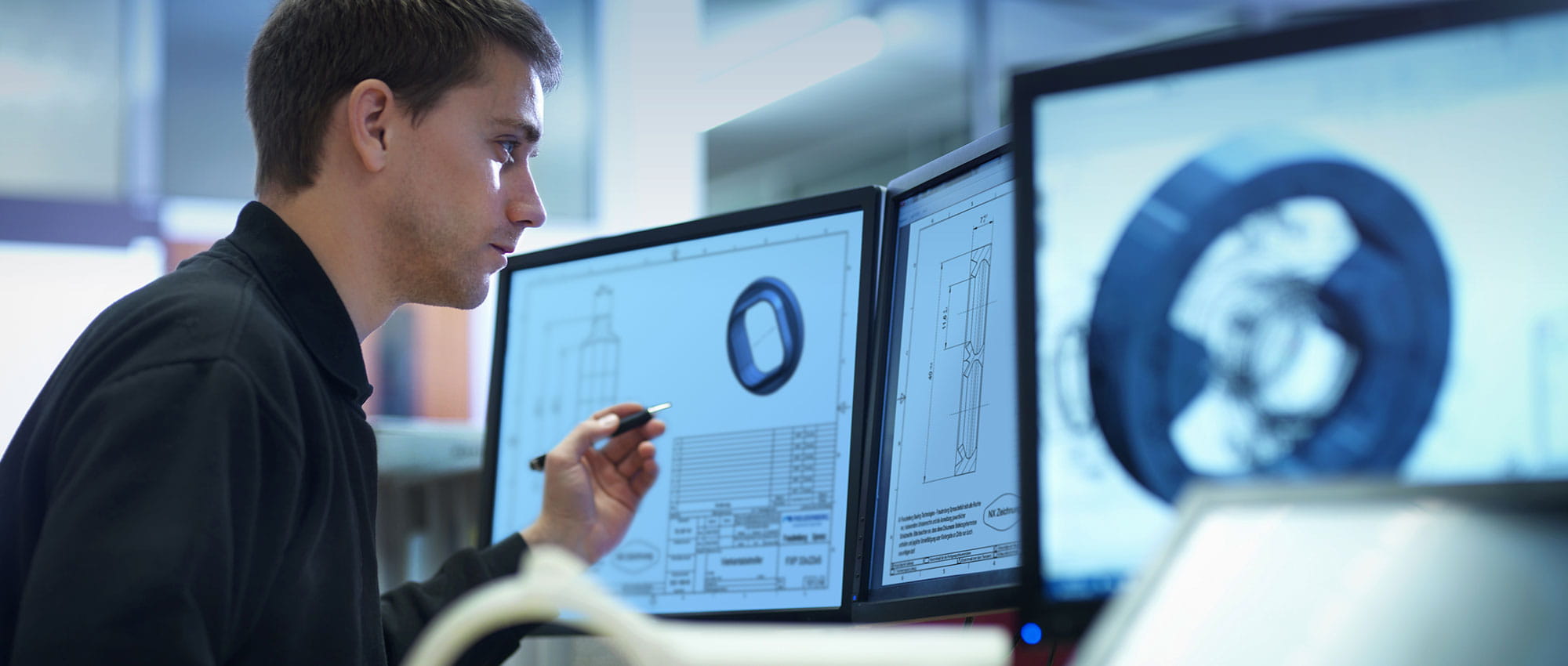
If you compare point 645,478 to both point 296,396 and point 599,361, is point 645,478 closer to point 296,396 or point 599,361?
point 599,361

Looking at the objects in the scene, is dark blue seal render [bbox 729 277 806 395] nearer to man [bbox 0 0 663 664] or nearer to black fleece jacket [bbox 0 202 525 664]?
man [bbox 0 0 663 664]

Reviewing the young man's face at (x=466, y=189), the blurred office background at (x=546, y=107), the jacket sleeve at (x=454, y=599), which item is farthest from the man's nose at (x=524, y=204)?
the blurred office background at (x=546, y=107)

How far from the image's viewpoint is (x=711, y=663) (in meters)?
0.43

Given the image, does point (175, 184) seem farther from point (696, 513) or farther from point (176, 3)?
point (696, 513)

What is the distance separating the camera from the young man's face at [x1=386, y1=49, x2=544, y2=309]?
125 centimetres

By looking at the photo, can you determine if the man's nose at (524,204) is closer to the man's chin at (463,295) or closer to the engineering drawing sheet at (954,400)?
the man's chin at (463,295)

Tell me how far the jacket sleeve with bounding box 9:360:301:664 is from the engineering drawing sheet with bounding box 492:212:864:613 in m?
0.44

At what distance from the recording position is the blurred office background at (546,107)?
10.3 ft

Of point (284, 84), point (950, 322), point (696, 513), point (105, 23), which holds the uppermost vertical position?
point (105, 23)

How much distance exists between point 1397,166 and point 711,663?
0.40 metres

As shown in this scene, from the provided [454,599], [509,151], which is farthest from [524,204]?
[454,599]

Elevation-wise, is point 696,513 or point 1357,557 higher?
point 696,513

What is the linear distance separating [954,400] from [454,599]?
574 millimetres

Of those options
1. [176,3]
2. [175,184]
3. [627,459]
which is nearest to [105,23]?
[176,3]
